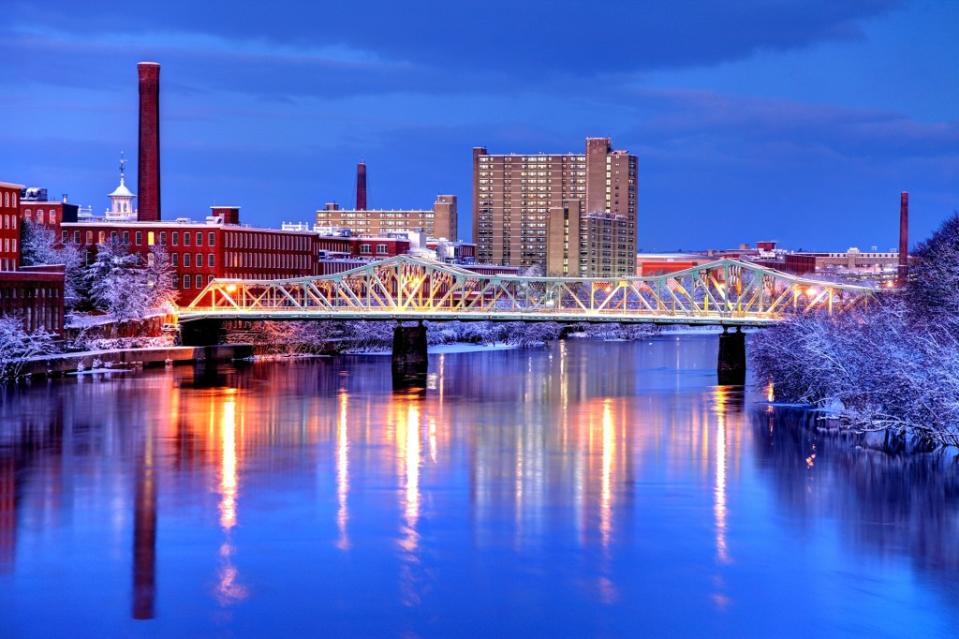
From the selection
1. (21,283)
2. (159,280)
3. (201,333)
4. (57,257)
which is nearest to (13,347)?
(21,283)

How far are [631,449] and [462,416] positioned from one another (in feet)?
36.4

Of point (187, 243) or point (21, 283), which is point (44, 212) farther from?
point (21, 283)

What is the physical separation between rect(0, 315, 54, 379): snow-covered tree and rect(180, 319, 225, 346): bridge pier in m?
19.2

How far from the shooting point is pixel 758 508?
35.9 meters

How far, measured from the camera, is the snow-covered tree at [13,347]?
67000 millimetres

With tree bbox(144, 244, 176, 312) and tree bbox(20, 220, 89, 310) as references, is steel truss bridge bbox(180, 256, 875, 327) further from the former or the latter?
tree bbox(20, 220, 89, 310)

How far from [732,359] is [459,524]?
156 ft

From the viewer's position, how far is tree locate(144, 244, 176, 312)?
305ft

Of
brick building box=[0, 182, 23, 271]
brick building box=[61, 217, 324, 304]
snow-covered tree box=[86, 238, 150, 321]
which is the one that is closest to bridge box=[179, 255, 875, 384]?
brick building box=[61, 217, 324, 304]

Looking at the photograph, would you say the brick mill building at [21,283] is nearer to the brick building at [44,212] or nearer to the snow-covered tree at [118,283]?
the snow-covered tree at [118,283]

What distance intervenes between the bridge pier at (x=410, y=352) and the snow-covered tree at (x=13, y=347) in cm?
1895

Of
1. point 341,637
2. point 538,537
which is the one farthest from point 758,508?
point 341,637

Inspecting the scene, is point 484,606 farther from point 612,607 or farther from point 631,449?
point 631,449

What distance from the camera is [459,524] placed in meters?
33.4
